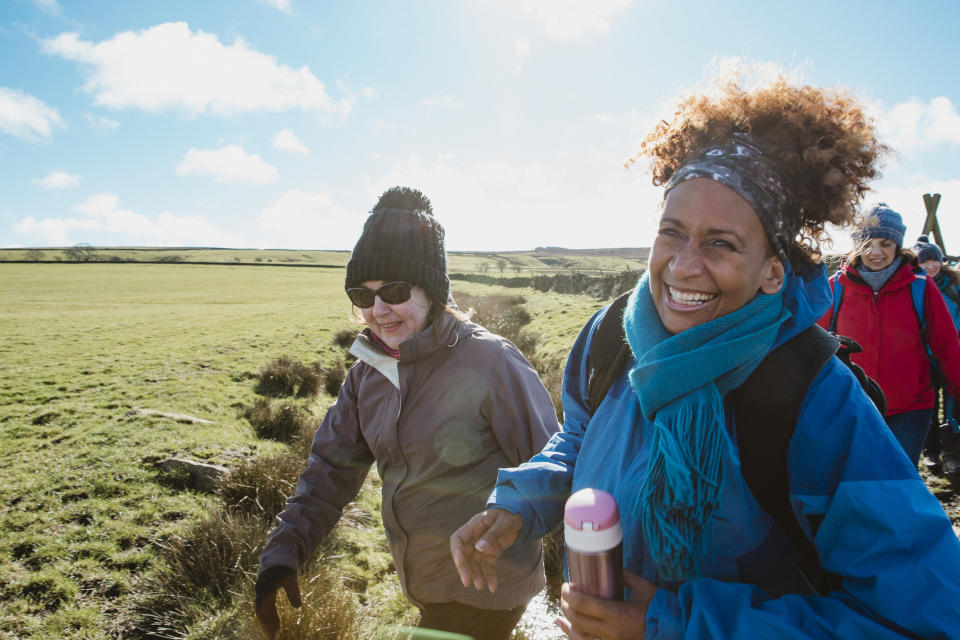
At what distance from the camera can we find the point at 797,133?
1.46 metres

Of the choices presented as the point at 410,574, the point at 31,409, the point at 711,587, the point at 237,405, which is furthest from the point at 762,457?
the point at 31,409

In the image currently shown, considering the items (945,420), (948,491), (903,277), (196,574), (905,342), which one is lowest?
(196,574)

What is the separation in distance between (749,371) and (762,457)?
0.72ft

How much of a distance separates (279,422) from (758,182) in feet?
27.9

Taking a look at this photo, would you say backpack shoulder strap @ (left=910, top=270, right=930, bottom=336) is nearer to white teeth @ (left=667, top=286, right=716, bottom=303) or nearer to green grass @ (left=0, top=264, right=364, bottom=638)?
white teeth @ (left=667, top=286, right=716, bottom=303)

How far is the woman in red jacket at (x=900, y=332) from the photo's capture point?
3910 millimetres

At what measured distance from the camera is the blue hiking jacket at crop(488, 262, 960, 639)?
0.98 m

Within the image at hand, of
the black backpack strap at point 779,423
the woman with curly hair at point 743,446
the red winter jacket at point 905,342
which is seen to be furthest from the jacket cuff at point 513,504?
the red winter jacket at point 905,342

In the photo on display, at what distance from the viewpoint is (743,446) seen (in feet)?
4.01

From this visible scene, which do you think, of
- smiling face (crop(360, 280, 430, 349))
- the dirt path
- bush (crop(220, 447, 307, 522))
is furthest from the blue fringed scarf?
the dirt path

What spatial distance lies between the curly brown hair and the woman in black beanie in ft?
4.53

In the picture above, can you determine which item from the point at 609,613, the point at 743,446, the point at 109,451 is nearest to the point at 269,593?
the point at 609,613

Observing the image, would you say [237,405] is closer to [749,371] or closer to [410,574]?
[410,574]

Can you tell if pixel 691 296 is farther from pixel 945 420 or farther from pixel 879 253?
pixel 945 420
